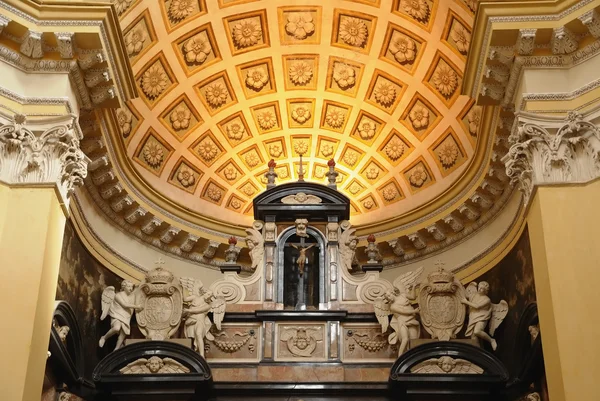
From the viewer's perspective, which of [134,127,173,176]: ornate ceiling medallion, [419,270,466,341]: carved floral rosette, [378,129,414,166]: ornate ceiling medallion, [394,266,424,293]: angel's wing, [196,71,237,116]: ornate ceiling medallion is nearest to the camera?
[419,270,466,341]: carved floral rosette

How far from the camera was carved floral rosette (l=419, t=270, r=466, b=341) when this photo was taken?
1355cm

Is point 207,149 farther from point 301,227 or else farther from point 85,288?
point 85,288

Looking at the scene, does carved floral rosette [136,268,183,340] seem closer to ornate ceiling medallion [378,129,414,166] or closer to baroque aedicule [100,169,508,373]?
baroque aedicule [100,169,508,373]

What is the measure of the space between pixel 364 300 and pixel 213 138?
5.51 m

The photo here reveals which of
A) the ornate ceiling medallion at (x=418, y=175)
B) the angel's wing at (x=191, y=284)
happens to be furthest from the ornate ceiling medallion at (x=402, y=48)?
the angel's wing at (x=191, y=284)

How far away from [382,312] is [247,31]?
240 inches

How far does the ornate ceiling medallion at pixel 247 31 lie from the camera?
16078 mm

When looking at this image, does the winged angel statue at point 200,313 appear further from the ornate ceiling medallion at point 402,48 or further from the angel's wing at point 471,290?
the ornate ceiling medallion at point 402,48

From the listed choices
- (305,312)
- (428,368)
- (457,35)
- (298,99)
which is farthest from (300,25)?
(428,368)

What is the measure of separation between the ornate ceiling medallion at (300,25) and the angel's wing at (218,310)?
5652mm

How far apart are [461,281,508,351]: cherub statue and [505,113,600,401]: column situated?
3.07m

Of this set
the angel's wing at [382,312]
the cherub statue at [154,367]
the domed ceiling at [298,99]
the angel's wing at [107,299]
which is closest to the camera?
the cherub statue at [154,367]

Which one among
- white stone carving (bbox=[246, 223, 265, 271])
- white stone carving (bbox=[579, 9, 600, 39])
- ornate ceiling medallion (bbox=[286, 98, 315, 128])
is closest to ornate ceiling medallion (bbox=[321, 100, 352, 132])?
ornate ceiling medallion (bbox=[286, 98, 315, 128])

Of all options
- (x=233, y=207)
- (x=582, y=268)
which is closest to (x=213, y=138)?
A: (x=233, y=207)
